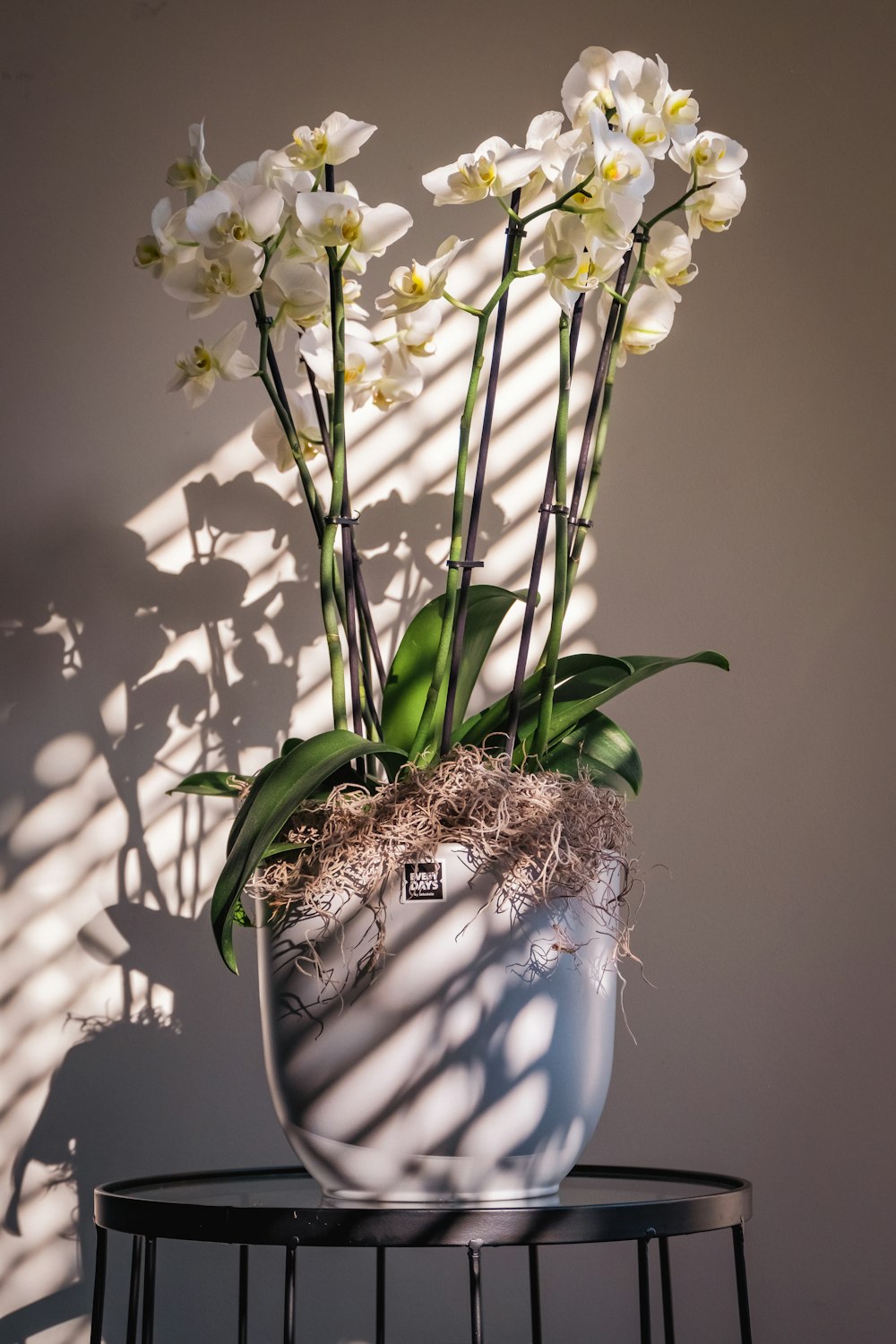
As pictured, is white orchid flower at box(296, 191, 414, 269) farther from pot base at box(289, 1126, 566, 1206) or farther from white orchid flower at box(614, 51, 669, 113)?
pot base at box(289, 1126, 566, 1206)

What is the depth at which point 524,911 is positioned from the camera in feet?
2.94

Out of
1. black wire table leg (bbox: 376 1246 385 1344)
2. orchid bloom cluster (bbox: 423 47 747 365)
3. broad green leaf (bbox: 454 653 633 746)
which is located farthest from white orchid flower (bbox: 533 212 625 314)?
black wire table leg (bbox: 376 1246 385 1344)

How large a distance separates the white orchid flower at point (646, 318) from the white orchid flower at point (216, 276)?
31 cm

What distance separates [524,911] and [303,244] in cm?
56

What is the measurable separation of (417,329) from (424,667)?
0.99 ft

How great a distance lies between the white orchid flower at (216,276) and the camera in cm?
95

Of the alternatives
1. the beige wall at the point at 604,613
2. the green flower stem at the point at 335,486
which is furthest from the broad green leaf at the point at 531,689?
the beige wall at the point at 604,613

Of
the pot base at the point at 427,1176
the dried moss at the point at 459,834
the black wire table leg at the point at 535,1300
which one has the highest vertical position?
the dried moss at the point at 459,834

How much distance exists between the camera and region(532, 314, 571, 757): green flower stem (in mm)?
989

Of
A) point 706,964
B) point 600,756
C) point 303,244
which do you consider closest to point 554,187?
point 303,244

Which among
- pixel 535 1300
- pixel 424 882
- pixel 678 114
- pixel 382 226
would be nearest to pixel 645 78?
pixel 678 114

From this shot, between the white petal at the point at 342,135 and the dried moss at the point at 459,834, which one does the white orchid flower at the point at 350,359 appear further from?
the dried moss at the point at 459,834

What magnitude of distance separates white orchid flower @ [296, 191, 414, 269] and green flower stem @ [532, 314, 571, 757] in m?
0.16

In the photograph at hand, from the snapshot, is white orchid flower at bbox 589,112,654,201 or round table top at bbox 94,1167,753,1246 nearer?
round table top at bbox 94,1167,753,1246
